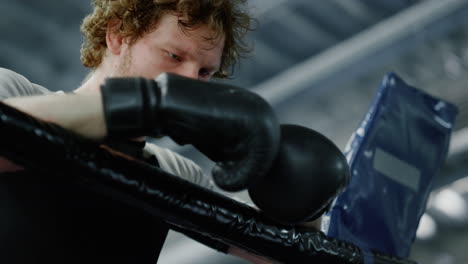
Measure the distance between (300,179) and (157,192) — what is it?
0.19 metres

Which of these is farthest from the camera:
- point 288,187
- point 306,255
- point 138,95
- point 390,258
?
point 390,258

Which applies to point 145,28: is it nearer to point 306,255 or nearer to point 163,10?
point 163,10

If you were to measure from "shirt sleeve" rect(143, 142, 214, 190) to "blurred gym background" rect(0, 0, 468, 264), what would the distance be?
1.90m

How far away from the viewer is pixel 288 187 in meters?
0.80

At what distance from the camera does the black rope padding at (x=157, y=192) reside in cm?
69

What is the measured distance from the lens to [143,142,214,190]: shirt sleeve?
1333 millimetres

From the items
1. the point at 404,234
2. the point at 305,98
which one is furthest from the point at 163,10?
the point at 305,98

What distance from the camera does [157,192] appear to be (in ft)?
2.59

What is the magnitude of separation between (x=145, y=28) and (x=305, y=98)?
8.12ft

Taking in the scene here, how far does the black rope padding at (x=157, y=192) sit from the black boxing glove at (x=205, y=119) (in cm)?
7

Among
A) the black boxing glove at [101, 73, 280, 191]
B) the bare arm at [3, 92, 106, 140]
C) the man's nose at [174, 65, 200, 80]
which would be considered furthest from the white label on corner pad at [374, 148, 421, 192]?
the bare arm at [3, 92, 106, 140]

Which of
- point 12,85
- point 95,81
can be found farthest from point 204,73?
point 12,85

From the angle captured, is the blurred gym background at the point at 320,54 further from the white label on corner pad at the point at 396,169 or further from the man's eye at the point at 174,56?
the man's eye at the point at 174,56

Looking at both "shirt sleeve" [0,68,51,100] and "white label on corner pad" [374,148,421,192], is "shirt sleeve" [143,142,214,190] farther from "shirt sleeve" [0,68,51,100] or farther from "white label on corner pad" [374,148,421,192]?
"white label on corner pad" [374,148,421,192]
